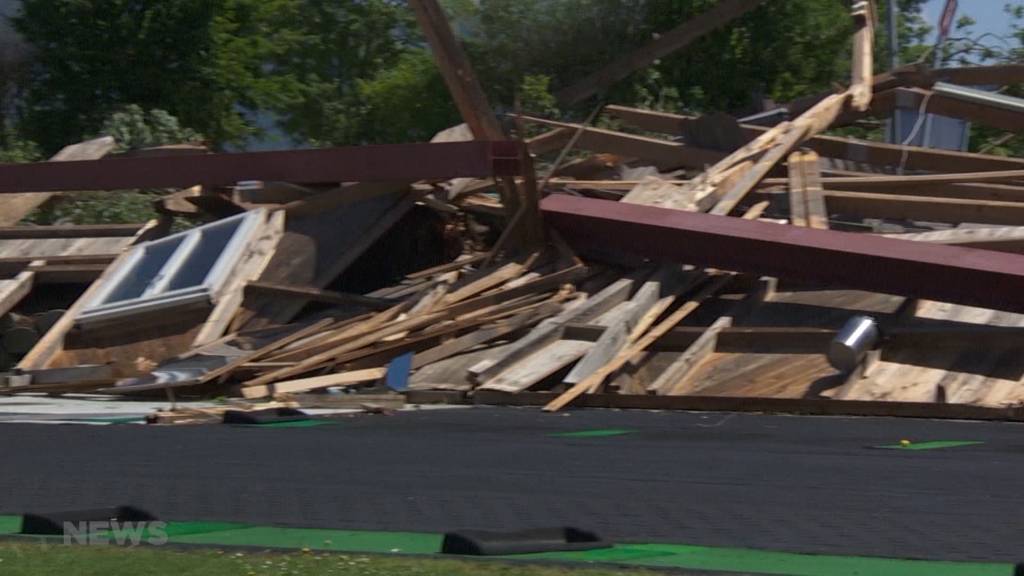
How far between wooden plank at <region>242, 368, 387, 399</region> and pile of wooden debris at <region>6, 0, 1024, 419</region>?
0.02 m

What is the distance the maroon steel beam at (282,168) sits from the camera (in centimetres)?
1224

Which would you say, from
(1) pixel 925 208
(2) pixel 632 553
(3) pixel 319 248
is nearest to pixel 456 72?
(3) pixel 319 248

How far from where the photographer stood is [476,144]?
12.2 metres

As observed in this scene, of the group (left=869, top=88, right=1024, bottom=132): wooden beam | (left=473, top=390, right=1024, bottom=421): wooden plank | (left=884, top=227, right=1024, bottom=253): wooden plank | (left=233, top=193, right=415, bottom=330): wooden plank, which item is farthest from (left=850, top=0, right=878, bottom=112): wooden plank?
(left=473, top=390, right=1024, bottom=421): wooden plank

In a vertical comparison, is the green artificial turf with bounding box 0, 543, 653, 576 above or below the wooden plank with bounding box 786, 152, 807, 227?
below

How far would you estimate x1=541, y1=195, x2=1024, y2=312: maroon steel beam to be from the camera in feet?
33.9

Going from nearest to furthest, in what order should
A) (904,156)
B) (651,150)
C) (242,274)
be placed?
(242,274)
(904,156)
(651,150)

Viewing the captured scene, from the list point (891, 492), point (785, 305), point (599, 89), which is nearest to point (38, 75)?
point (599, 89)

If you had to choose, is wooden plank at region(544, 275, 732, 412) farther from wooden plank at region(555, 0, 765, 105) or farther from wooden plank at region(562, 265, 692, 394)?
wooden plank at region(555, 0, 765, 105)

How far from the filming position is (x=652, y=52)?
22.4 m

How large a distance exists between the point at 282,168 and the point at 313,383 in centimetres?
327

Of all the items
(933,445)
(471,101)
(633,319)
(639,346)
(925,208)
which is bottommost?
(639,346)

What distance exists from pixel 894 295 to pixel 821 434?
3.04 m

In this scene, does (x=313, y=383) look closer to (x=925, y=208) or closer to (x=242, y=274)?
(x=242, y=274)
